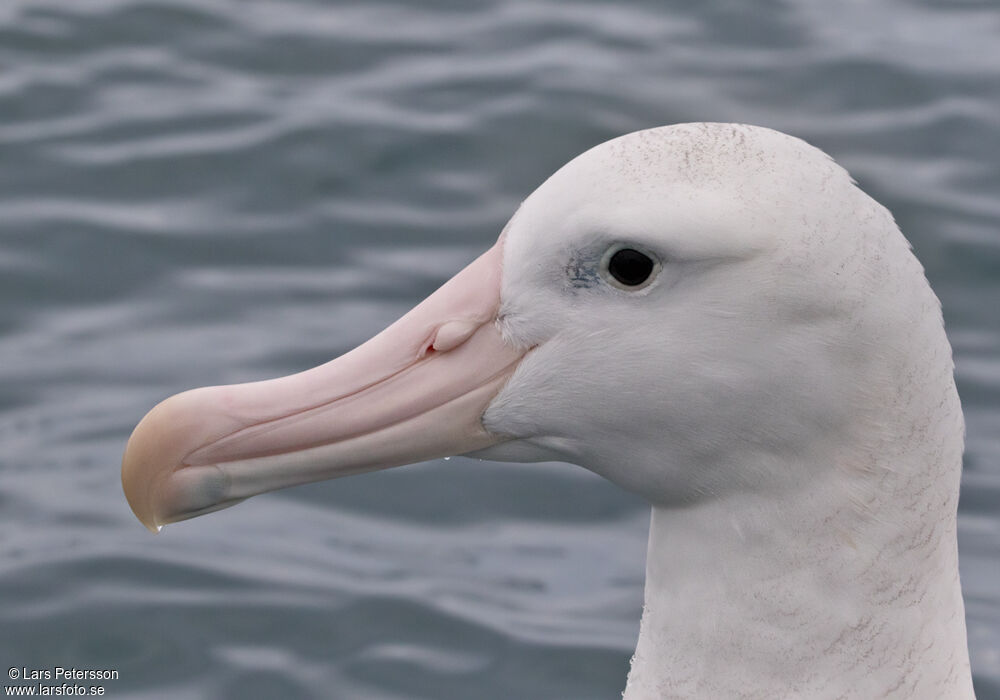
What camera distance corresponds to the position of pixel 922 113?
7.95 meters

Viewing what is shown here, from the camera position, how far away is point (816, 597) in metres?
3.03

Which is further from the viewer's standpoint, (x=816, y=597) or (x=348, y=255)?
(x=348, y=255)

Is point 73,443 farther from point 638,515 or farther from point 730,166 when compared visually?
point 730,166

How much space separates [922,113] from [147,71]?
3732mm

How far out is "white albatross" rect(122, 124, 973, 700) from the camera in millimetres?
2895

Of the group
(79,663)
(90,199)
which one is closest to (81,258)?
(90,199)

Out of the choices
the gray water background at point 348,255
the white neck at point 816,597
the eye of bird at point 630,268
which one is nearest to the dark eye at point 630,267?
the eye of bird at point 630,268

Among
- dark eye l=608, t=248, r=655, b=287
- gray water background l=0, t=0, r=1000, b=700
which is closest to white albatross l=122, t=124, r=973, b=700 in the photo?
dark eye l=608, t=248, r=655, b=287

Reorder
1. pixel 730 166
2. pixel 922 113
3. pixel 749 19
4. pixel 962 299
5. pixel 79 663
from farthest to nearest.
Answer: pixel 749 19, pixel 922 113, pixel 962 299, pixel 79 663, pixel 730 166

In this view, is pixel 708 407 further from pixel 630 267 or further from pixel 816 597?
pixel 816 597

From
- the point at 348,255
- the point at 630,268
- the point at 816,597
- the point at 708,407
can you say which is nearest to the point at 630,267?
the point at 630,268

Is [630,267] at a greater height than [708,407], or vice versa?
[630,267]

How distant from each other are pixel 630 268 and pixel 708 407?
280 millimetres

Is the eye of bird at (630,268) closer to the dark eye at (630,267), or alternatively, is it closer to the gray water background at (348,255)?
the dark eye at (630,267)
